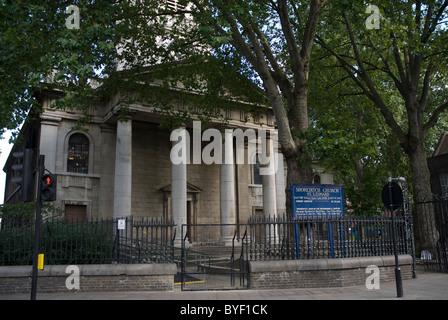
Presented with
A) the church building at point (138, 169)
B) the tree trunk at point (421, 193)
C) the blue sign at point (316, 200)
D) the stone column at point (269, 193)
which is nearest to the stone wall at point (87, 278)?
the blue sign at point (316, 200)

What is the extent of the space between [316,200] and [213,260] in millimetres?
6645

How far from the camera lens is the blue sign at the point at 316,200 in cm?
1103

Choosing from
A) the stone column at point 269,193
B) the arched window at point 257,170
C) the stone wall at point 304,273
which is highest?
the arched window at point 257,170

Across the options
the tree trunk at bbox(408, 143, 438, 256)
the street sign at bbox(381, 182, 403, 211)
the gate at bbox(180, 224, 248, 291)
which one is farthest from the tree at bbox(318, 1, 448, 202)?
the gate at bbox(180, 224, 248, 291)

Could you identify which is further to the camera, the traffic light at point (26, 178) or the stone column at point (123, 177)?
the stone column at point (123, 177)

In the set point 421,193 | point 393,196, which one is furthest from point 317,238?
point 421,193

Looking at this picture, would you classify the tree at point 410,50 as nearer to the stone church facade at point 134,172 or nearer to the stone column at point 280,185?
the stone church facade at point 134,172

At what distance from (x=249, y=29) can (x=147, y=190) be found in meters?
13.9

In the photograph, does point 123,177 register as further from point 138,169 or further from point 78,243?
point 78,243

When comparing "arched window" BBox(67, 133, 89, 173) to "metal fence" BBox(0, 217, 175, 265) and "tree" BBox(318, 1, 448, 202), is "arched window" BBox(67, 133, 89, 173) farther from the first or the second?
"tree" BBox(318, 1, 448, 202)

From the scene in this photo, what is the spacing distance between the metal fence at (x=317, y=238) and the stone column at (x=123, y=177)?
10.2 m

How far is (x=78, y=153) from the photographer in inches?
854

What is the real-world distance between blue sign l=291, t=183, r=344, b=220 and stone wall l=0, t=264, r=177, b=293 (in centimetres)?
441
